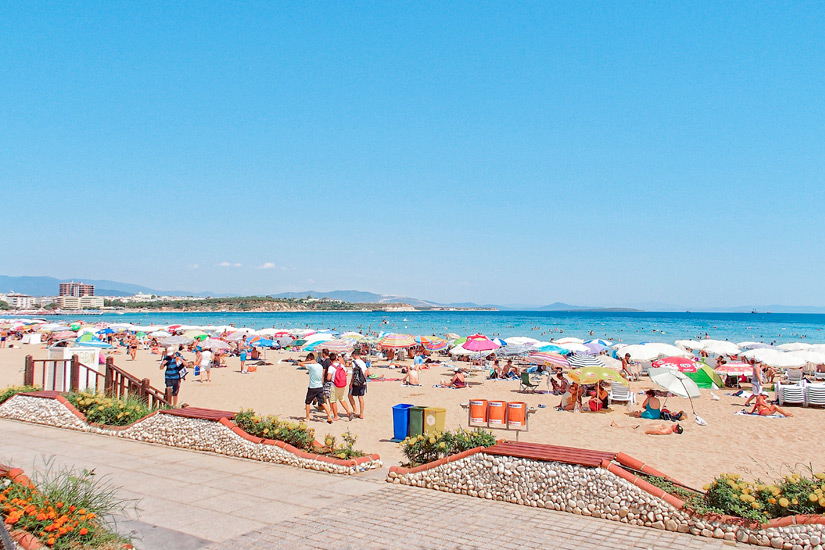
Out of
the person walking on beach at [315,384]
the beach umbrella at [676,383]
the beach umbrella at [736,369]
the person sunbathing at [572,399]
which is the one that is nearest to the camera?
the person walking on beach at [315,384]

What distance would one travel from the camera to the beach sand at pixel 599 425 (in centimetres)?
1010

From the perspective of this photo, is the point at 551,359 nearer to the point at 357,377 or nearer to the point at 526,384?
the point at 526,384

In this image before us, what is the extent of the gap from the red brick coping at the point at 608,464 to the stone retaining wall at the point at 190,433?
3.70 ft

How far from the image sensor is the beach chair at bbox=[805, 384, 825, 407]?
1641cm

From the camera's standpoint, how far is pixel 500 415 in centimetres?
1017

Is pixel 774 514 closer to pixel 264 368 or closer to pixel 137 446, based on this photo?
pixel 137 446

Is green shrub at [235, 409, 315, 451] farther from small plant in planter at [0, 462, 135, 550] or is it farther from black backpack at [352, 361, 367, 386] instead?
black backpack at [352, 361, 367, 386]

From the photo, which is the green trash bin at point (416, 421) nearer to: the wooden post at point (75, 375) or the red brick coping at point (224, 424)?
the red brick coping at point (224, 424)

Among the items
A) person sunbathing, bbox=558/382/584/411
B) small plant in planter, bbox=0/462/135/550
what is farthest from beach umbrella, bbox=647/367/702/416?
small plant in planter, bbox=0/462/135/550

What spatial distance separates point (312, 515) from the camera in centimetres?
616

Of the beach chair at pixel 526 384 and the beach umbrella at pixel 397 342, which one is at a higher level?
the beach umbrella at pixel 397 342

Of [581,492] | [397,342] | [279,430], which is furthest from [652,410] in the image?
[397,342]

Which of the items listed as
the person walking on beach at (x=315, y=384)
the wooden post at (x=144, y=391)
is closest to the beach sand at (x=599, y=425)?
the person walking on beach at (x=315, y=384)

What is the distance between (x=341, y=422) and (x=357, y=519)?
723 cm
